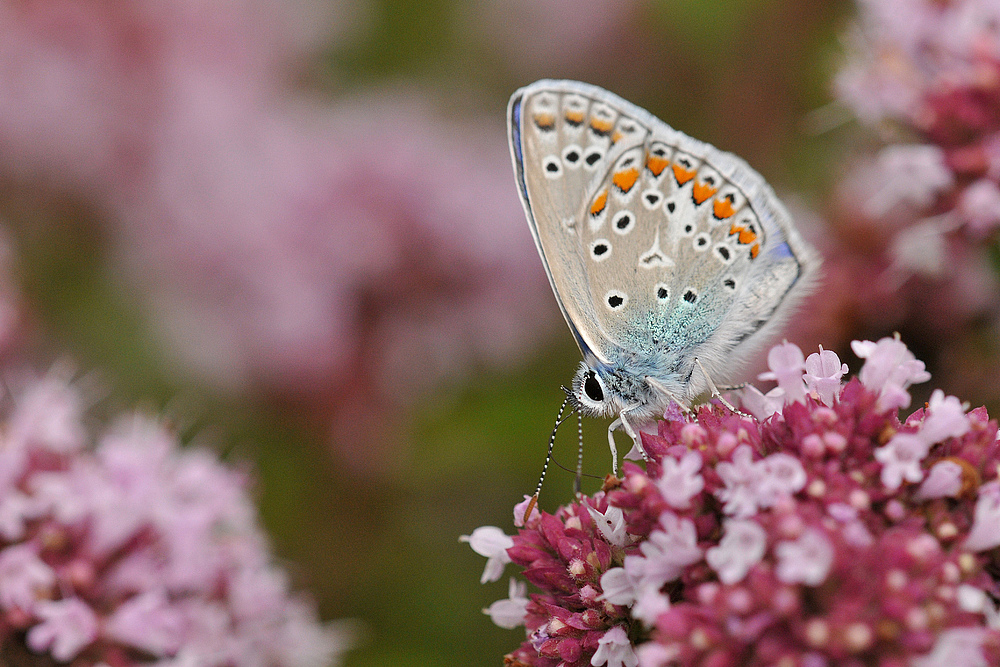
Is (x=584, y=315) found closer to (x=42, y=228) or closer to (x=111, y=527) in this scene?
(x=111, y=527)

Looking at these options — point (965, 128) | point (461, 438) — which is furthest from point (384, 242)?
point (965, 128)

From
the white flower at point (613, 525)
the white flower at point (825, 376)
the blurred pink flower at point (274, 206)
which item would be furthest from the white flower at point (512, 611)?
the blurred pink flower at point (274, 206)

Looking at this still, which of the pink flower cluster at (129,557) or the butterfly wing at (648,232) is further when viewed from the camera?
the butterfly wing at (648,232)

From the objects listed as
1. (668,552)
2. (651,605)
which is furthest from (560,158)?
(651,605)

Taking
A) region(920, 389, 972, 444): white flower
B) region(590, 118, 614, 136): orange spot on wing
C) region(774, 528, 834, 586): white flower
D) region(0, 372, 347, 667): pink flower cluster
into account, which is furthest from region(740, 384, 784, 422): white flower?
region(0, 372, 347, 667): pink flower cluster

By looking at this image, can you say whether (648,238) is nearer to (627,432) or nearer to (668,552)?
(627,432)

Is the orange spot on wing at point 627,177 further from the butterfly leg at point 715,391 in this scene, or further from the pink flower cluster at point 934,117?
the pink flower cluster at point 934,117

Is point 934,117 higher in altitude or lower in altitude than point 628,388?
higher
